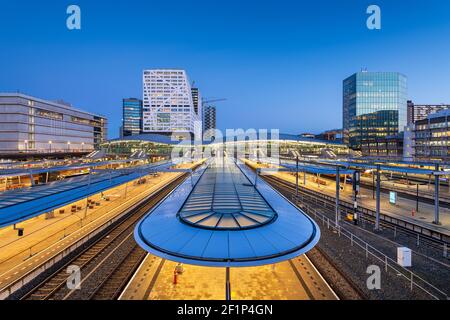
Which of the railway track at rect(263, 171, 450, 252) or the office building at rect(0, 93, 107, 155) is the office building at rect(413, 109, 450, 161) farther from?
the office building at rect(0, 93, 107, 155)

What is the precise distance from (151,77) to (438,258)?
614 feet

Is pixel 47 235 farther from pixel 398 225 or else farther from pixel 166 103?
pixel 166 103

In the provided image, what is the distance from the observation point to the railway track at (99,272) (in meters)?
13.0

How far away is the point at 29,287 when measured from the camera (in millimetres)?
13414

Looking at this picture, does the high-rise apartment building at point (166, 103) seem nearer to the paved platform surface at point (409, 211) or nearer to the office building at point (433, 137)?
the office building at point (433, 137)

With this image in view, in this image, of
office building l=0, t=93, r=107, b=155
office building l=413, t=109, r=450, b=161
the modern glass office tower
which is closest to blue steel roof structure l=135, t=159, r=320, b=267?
office building l=413, t=109, r=450, b=161

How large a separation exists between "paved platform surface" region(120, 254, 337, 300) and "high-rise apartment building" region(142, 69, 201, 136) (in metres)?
162

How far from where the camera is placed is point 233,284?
13.4 metres

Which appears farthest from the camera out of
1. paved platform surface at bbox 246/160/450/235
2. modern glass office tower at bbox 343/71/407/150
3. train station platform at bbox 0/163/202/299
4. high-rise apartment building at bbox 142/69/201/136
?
high-rise apartment building at bbox 142/69/201/136

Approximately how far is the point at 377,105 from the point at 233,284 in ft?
440

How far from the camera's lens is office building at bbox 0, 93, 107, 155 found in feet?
216

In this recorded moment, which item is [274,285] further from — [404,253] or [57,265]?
[57,265]

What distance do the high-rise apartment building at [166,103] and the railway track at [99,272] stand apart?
15614 cm
